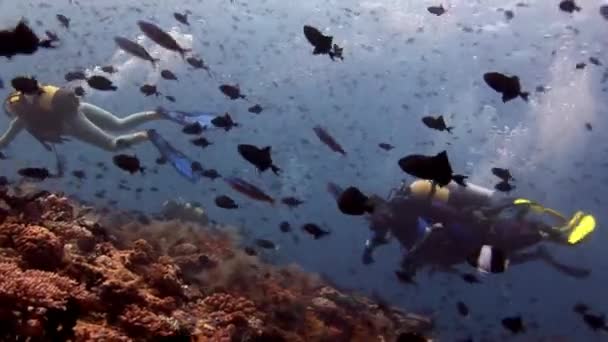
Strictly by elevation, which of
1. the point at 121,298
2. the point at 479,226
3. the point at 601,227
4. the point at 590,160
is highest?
the point at 121,298

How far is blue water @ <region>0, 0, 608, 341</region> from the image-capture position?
129ft

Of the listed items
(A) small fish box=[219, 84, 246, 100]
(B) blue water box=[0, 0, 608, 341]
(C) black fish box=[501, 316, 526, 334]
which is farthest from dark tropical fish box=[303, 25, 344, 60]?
(B) blue water box=[0, 0, 608, 341]

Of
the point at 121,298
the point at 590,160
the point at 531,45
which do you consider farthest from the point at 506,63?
the point at 121,298

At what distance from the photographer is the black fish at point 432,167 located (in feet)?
18.2

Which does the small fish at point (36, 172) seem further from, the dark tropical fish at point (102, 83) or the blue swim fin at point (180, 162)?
the blue swim fin at point (180, 162)

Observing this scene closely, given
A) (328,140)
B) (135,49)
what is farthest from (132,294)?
(135,49)

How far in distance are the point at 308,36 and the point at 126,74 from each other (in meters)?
54.8

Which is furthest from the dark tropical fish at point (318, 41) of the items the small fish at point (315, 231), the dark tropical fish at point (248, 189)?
the small fish at point (315, 231)

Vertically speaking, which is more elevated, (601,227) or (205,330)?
(205,330)

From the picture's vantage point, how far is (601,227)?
65812 millimetres

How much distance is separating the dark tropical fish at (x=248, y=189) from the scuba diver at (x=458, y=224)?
4.15 metres

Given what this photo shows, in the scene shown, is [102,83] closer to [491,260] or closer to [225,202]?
[225,202]

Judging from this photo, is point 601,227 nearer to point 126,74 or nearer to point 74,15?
point 126,74

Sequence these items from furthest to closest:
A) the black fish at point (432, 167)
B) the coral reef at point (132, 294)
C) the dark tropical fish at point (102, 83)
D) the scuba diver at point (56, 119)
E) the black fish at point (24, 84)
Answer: the scuba diver at point (56, 119) → the dark tropical fish at point (102, 83) → the black fish at point (24, 84) → the black fish at point (432, 167) → the coral reef at point (132, 294)
